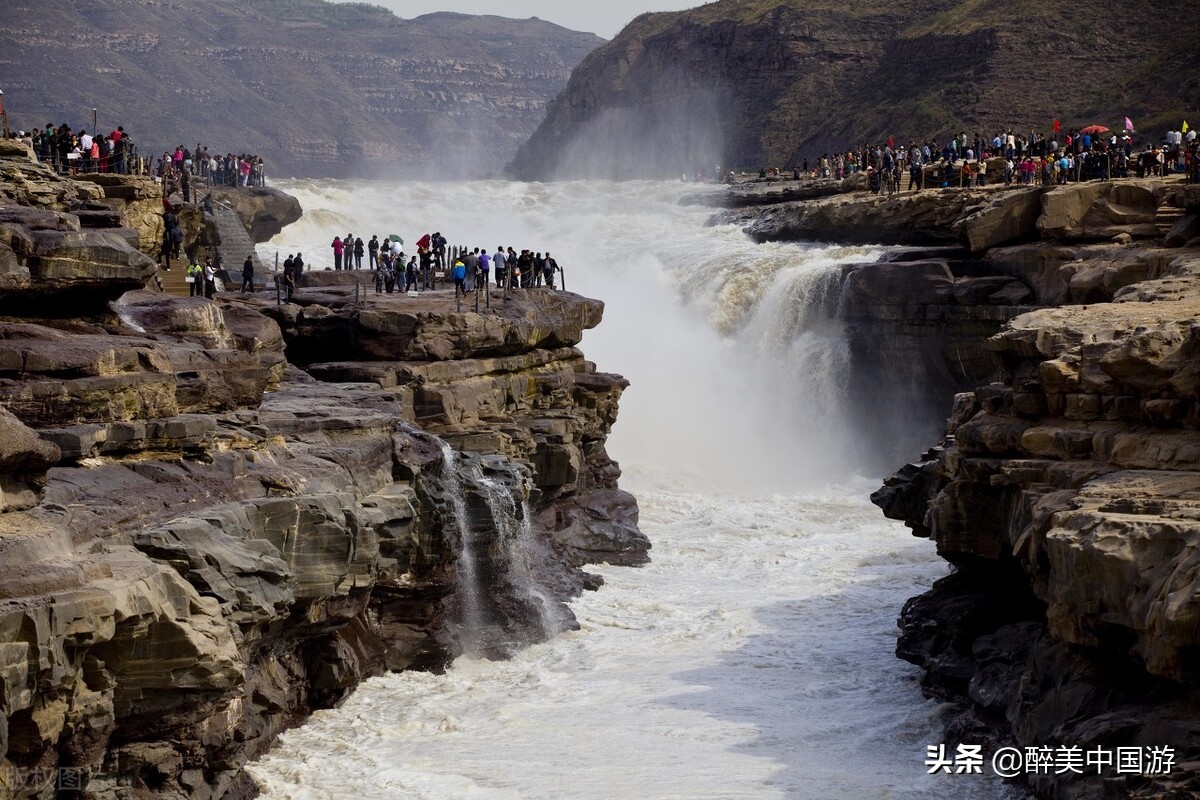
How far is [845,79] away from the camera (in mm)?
85688

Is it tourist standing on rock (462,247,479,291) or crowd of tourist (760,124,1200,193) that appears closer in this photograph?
tourist standing on rock (462,247,479,291)

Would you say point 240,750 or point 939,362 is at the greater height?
point 939,362

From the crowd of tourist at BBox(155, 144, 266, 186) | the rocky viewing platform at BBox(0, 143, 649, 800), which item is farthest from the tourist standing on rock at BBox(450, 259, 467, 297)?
the crowd of tourist at BBox(155, 144, 266, 186)

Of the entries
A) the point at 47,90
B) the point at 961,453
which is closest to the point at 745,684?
the point at 961,453

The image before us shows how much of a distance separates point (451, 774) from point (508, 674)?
5252 millimetres

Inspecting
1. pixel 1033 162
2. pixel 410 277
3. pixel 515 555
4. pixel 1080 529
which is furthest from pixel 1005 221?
pixel 1080 529

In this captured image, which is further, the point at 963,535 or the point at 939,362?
the point at 939,362

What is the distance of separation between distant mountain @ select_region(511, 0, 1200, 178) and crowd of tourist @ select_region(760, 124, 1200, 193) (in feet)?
44.5

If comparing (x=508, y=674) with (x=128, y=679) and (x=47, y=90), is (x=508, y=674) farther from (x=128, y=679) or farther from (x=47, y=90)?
(x=47, y=90)

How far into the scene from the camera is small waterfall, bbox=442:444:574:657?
27109mm

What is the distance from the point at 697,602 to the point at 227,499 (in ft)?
40.7

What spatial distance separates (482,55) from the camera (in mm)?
146500

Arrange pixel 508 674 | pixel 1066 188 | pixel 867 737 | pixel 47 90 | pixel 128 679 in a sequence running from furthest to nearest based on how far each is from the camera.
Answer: pixel 47 90 → pixel 1066 188 → pixel 508 674 → pixel 867 737 → pixel 128 679

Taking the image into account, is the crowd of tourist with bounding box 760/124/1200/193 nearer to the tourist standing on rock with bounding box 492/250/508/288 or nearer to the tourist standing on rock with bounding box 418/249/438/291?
the tourist standing on rock with bounding box 492/250/508/288
